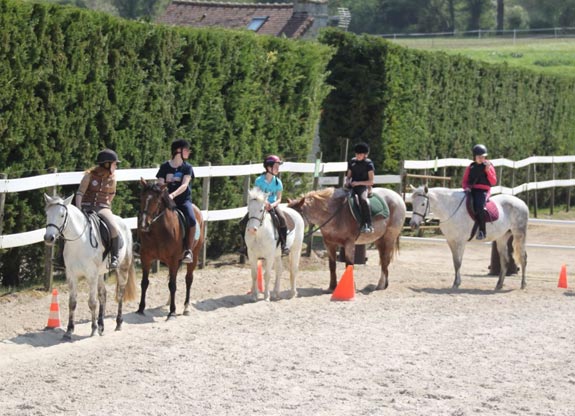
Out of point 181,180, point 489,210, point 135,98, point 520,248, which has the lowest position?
point 520,248

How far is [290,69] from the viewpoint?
819 inches

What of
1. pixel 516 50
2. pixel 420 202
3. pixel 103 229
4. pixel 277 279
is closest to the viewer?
pixel 103 229

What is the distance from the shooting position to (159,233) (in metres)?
13.9

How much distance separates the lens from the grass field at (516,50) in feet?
216

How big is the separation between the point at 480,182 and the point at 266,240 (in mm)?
4481

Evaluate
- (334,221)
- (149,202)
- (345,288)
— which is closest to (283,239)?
(345,288)

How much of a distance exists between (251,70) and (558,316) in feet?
23.0

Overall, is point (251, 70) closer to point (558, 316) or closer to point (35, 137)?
point (35, 137)

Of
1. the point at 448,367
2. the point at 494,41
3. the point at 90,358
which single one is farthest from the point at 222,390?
the point at 494,41

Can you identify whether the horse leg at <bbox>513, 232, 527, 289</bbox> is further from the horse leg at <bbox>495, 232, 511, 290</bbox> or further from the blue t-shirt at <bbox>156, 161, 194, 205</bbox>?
the blue t-shirt at <bbox>156, 161, 194, 205</bbox>

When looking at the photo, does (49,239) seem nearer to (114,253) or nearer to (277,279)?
(114,253)

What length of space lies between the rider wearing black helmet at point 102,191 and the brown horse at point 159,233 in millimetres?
654

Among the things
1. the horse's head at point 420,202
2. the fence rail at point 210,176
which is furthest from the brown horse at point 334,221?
the fence rail at point 210,176

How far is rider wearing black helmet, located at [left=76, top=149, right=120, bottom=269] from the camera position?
12672 mm
